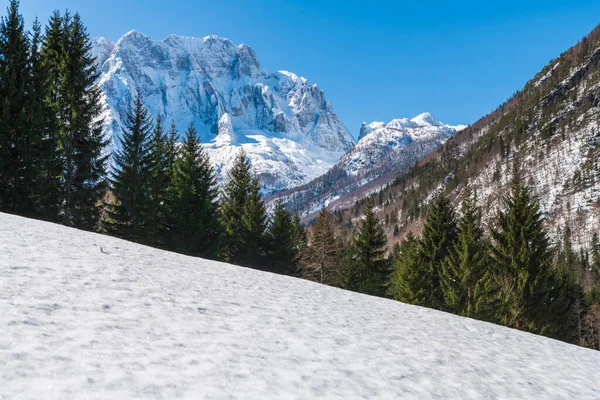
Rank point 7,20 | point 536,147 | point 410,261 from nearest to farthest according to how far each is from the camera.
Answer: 1. point 7,20
2. point 410,261
3. point 536,147

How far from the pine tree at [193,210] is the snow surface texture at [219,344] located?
1756cm

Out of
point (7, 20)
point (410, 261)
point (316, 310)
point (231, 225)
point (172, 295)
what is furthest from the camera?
point (231, 225)

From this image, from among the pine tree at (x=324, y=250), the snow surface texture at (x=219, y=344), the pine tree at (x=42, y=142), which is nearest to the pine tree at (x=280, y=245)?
the pine tree at (x=324, y=250)

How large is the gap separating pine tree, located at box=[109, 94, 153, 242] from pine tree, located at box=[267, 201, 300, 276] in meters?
11.9

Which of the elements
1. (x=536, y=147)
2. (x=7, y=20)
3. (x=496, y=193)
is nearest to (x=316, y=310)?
(x=7, y=20)

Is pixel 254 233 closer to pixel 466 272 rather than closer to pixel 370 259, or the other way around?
pixel 370 259

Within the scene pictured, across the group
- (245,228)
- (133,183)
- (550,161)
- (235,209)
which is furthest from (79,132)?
(550,161)

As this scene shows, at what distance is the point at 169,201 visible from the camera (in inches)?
1110

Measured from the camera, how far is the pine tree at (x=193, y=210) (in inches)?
1088

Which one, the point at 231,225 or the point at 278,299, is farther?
the point at 231,225

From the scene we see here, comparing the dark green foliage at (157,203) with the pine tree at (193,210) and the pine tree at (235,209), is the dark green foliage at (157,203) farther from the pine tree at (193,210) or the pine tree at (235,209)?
the pine tree at (235,209)

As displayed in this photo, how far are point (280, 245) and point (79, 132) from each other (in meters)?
19.1

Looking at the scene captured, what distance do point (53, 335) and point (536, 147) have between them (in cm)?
19102

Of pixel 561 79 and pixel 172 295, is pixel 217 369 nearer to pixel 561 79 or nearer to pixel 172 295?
pixel 172 295
